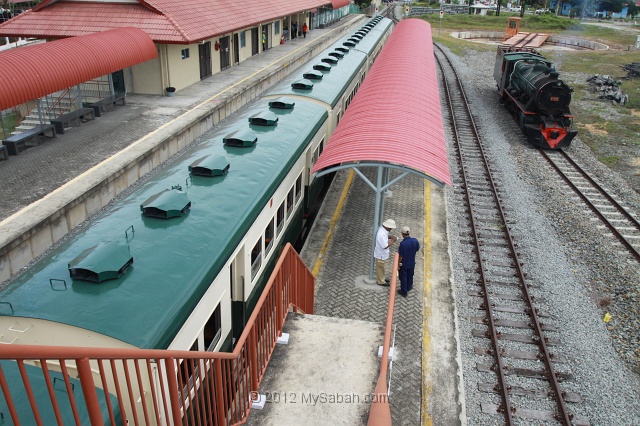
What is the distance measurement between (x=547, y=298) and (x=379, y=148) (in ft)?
15.2

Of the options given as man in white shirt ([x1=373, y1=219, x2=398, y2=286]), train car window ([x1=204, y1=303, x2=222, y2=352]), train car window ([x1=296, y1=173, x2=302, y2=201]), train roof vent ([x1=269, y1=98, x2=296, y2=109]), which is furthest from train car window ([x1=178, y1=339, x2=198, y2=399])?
train roof vent ([x1=269, y1=98, x2=296, y2=109])

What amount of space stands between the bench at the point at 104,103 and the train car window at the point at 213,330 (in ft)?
51.5

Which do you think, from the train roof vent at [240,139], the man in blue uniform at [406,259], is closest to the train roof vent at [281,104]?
the train roof vent at [240,139]

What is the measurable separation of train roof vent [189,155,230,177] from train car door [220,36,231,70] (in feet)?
69.6

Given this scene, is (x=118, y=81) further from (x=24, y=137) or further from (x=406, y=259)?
(x=406, y=259)

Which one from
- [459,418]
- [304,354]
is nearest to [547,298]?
[459,418]

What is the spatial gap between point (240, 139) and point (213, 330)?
4.33 m

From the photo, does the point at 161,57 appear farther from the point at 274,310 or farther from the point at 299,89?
the point at 274,310

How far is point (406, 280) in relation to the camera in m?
10.2

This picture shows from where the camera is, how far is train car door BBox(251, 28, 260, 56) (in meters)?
33.0

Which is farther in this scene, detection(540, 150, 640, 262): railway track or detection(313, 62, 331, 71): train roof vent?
detection(313, 62, 331, 71): train roof vent

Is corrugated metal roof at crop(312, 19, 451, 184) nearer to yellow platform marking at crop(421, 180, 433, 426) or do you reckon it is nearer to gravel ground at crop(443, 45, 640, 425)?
yellow platform marking at crop(421, 180, 433, 426)

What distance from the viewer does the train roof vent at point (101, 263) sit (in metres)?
5.56

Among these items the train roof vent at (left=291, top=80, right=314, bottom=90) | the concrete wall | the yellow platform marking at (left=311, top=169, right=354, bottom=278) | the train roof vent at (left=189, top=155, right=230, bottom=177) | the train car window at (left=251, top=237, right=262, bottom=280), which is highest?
the train roof vent at (left=291, top=80, right=314, bottom=90)
